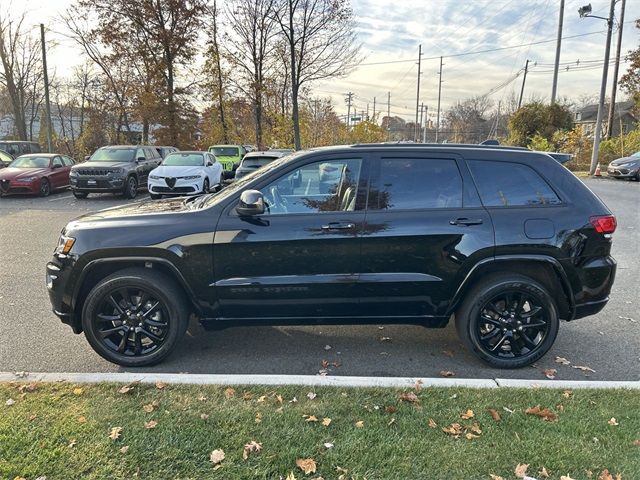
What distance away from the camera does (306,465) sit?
2.49m

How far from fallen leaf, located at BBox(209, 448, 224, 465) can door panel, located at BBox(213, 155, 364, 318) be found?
4.32 feet

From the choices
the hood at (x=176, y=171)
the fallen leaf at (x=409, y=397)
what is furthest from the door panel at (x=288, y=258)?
the hood at (x=176, y=171)

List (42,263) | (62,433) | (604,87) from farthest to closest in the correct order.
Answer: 1. (604,87)
2. (42,263)
3. (62,433)

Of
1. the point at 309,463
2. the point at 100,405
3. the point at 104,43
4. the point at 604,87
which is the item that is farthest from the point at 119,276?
the point at 104,43

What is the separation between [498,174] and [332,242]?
1.54 meters

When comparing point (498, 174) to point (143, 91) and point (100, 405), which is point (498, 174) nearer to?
point (100, 405)

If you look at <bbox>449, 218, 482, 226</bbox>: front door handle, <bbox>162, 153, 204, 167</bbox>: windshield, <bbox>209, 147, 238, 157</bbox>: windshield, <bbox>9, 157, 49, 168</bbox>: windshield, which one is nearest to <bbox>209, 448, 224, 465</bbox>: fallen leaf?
<bbox>449, 218, 482, 226</bbox>: front door handle

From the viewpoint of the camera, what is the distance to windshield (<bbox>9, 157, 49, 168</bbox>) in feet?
51.2

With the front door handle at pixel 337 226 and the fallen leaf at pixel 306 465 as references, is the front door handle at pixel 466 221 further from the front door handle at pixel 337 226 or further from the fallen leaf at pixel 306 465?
the fallen leaf at pixel 306 465

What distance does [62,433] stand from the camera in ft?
8.96

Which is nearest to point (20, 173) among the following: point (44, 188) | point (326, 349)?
point (44, 188)

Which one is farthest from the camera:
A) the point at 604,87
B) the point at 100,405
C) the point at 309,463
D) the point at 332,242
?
the point at 604,87

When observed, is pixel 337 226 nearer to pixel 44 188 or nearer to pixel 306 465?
pixel 306 465

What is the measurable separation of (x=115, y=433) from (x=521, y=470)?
7.82 feet
